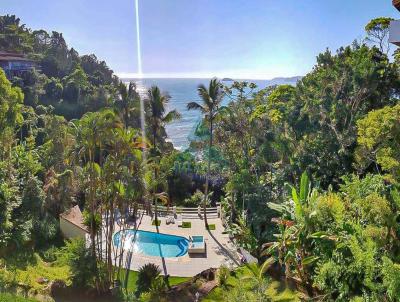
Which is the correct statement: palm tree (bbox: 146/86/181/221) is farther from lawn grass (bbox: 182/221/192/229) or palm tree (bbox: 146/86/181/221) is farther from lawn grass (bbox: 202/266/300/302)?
lawn grass (bbox: 202/266/300/302)

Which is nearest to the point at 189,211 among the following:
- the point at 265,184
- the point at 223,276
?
the point at 265,184

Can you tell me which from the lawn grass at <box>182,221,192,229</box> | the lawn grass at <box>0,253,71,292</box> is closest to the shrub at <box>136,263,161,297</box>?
the lawn grass at <box>0,253,71,292</box>

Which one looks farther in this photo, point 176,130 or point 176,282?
point 176,130

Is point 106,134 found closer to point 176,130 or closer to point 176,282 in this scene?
point 176,282

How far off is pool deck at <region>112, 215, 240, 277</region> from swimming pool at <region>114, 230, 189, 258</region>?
0.47 m

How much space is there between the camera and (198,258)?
21.7 meters

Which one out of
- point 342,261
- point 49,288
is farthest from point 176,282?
point 342,261

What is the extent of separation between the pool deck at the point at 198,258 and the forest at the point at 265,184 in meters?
1.08

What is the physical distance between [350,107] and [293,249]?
8.81 metres

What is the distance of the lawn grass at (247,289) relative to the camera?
1308cm

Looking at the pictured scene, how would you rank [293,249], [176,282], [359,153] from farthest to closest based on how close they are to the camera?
[176,282]
[359,153]
[293,249]

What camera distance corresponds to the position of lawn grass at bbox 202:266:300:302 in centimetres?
1308

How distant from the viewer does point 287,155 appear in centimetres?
2103

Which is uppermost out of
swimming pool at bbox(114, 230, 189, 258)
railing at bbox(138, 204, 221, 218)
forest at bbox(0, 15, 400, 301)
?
forest at bbox(0, 15, 400, 301)
